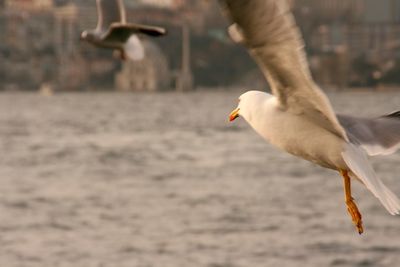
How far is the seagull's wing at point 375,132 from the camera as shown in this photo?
25.8ft

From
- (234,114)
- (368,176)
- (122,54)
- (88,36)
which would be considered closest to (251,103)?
(234,114)

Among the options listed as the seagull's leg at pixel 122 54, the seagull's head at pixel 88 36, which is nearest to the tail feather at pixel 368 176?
the seagull's leg at pixel 122 54

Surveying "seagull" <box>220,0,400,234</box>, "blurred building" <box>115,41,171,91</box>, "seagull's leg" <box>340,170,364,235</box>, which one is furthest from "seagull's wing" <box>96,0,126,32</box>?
"blurred building" <box>115,41,171,91</box>

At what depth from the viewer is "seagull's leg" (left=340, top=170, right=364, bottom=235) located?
734cm

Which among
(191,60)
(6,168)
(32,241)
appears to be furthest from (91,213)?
(191,60)

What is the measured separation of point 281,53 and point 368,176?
1.18 meters

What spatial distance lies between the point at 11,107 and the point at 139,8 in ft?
99.6

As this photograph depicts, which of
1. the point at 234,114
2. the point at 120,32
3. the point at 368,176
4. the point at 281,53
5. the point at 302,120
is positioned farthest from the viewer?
the point at 120,32

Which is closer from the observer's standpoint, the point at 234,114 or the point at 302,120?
the point at 302,120

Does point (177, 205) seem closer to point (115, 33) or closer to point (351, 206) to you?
point (115, 33)

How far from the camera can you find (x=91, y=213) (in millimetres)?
57312

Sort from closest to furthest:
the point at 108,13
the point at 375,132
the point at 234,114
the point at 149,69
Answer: the point at 375,132, the point at 234,114, the point at 108,13, the point at 149,69

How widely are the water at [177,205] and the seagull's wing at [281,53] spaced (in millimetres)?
34208

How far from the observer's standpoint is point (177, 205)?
6134 cm
